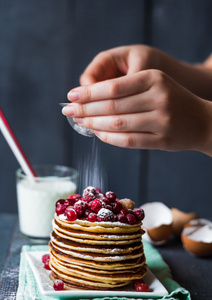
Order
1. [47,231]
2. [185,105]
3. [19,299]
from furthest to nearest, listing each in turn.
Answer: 1. [47,231]
2. [19,299]
3. [185,105]

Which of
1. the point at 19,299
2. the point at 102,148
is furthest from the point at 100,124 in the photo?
the point at 102,148

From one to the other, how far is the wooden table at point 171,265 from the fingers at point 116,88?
1.86ft

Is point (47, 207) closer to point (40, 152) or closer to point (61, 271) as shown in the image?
point (61, 271)

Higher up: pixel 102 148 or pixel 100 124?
pixel 100 124

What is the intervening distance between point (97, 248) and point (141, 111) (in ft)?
1.29

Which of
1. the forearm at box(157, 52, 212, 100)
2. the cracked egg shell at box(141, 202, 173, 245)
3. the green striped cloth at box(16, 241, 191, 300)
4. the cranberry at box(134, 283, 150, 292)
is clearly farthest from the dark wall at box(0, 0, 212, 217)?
the cranberry at box(134, 283, 150, 292)

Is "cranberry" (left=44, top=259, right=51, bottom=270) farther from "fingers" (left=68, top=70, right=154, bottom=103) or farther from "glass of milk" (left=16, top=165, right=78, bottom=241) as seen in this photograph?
"fingers" (left=68, top=70, right=154, bottom=103)

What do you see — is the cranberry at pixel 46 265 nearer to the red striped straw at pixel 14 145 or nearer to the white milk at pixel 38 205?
the white milk at pixel 38 205

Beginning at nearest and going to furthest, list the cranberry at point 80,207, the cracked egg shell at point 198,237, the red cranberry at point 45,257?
1. the cranberry at point 80,207
2. the red cranberry at point 45,257
3. the cracked egg shell at point 198,237

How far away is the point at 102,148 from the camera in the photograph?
2.58 metres

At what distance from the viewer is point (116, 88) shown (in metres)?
0.86

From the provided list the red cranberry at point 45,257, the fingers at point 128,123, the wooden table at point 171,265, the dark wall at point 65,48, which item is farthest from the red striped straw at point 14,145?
the dark wall at point 65,48

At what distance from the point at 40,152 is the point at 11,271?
1.38 meters

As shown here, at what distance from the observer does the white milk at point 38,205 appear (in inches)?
61.7
